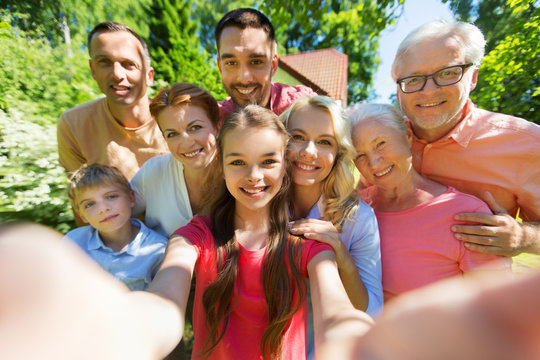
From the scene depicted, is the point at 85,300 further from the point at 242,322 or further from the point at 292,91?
the point at 292,91

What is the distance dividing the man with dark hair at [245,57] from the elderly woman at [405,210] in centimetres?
113

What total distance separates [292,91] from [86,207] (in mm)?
2311

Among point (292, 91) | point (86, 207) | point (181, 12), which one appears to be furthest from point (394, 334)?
point (181, 12)

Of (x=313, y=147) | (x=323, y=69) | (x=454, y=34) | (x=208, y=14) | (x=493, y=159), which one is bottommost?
(x=493, y=159)

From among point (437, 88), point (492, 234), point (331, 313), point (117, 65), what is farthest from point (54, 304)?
point (117, 65)

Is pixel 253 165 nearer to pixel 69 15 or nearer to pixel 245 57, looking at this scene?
pixel 245 57

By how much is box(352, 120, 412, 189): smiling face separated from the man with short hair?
205 centimetres

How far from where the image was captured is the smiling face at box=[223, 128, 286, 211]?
172cm

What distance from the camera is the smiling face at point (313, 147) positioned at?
6.41 ft

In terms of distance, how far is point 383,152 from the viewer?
1944mm

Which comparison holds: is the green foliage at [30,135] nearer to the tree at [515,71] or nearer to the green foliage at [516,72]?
the tree at [515,71]

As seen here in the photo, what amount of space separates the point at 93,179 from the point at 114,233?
435mm

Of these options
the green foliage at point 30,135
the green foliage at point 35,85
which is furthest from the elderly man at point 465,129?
the green foliage at point 35,85

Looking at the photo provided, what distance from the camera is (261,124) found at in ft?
5.78
